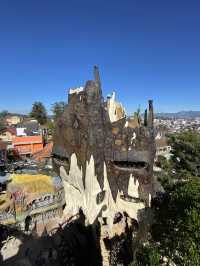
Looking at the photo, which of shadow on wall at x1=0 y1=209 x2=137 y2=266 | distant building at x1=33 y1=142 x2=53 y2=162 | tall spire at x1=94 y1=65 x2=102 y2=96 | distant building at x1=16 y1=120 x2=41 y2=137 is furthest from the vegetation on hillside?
distant building at x1=16 y1=120 x2=41 y2=137

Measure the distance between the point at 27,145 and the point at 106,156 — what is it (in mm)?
35678

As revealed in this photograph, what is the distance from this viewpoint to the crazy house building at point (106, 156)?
9.70 meters

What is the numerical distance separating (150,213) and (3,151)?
29929mm

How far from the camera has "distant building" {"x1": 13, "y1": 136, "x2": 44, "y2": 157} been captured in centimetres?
4306

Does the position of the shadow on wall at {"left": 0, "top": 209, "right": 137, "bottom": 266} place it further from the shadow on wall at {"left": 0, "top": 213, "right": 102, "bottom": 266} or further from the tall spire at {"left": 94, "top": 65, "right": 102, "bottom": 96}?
the tall spire at {"left": 94, "top": 65, "right": 102, "bottom": 96}

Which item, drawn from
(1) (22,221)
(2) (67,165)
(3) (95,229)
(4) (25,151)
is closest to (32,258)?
(1) (22,221)

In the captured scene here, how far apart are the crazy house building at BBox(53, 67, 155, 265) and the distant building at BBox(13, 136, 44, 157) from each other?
112 ft

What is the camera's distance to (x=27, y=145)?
43.8 meters

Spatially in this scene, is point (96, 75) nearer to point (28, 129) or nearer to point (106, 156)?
point (106, 156)

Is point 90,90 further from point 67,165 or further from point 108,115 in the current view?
point 67,165

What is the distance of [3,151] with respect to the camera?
36.6 metres

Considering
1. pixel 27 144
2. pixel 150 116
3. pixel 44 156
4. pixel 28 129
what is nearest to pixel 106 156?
pixel 150 116

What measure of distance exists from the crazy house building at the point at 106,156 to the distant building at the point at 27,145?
112 feet

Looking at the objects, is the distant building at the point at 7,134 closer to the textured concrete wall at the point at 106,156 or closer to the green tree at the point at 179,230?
the textured concrete wall at the point at 106,156
